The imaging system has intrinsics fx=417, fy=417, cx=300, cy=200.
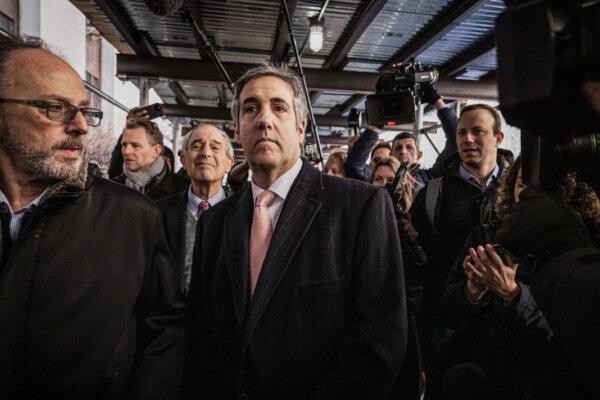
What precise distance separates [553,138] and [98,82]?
1094cm

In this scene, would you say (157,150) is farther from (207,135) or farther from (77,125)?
(77,125)

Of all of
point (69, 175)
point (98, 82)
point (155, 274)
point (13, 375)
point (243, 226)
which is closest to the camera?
point (13, 375)

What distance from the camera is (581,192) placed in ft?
3.98

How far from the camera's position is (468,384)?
147 centimetres

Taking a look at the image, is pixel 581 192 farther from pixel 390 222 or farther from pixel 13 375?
pixel 13 375

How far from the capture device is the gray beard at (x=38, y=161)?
1.37 metres

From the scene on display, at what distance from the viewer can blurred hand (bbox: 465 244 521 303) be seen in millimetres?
1631

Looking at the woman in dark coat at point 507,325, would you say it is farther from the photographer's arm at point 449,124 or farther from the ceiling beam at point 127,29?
the ceiling beam at point 127,29

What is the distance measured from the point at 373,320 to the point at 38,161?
123 cm

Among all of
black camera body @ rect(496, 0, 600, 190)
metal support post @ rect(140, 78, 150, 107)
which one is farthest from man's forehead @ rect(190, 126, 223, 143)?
metal support post @ rect(140, 78, 150, 107)

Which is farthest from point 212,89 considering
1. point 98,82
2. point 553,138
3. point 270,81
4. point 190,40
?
point 553,138

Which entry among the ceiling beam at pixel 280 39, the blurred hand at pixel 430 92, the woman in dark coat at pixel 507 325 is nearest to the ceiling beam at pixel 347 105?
the ceiling beam at pixel 280 39

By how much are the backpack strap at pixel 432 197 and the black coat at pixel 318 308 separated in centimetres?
114

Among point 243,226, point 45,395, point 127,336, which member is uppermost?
point 243,226
